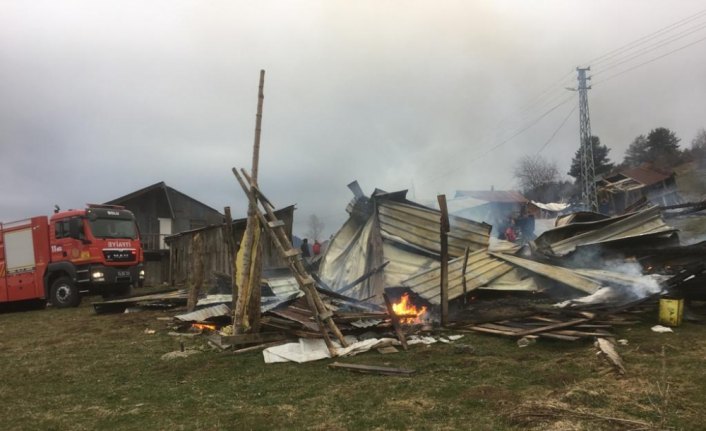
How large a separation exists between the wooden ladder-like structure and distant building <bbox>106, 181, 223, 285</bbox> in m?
20.5

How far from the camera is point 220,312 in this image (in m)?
9.46

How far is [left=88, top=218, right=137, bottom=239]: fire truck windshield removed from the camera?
15430mm

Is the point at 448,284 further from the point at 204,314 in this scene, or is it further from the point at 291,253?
the point at 204,314

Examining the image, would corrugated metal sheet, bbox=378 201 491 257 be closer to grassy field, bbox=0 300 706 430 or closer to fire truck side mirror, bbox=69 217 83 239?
grassy field, bbox=0 300 706 430

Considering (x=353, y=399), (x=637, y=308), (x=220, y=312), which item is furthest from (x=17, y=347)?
(x=637, y=308)

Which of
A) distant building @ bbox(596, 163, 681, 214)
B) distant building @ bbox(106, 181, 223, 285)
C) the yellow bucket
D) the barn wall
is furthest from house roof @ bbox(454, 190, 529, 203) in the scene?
the yellow bucket

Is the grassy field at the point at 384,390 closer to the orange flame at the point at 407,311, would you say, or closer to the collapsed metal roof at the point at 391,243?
the orange flame at the point at 407,311

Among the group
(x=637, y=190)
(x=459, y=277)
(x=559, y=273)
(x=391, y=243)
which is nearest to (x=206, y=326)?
(x=391, y=243)

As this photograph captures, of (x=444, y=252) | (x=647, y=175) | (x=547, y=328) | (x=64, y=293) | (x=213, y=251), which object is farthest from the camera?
(x=647, y=175)

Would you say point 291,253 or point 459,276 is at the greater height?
point 291,253

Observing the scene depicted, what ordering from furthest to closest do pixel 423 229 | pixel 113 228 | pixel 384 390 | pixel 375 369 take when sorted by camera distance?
pixel 113 228
pixel 423 229
pixel 375 369
pixel 384 390

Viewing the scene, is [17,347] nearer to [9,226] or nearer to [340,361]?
[340,361]

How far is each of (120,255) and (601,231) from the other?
15524mm

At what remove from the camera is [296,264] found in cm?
732
